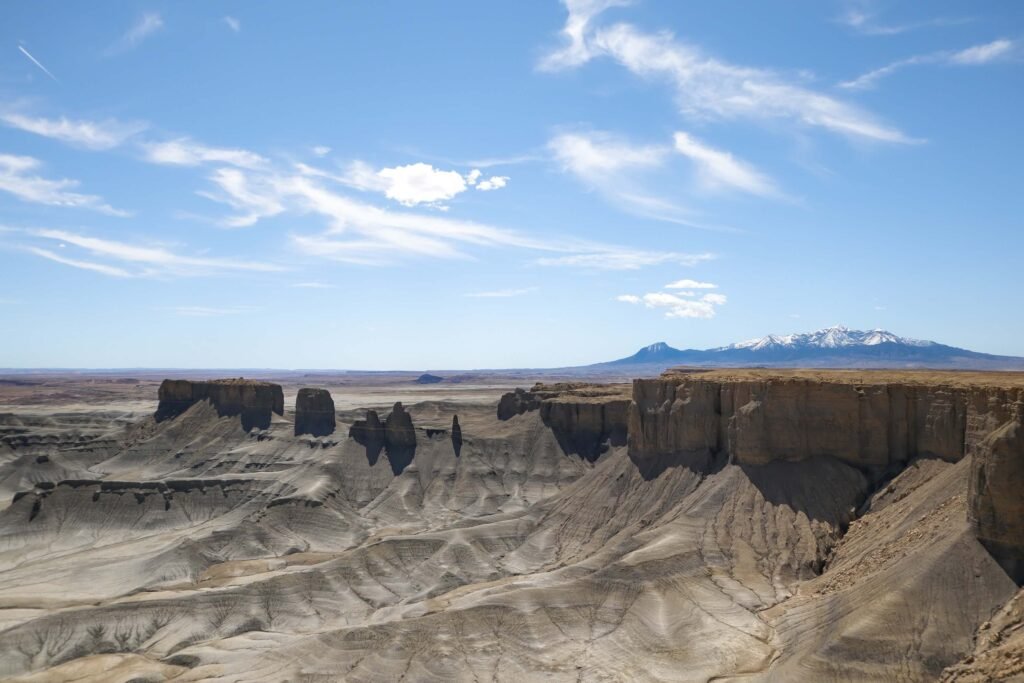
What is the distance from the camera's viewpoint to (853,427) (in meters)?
54.7

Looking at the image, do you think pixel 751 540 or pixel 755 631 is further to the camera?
pixel 751 540

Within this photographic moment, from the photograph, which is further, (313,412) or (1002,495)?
(313,412)

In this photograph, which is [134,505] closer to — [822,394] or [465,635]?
[465,635]

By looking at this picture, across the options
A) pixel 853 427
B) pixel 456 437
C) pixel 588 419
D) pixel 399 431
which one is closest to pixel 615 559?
pixel 853 427

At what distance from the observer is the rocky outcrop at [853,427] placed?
1388 inches

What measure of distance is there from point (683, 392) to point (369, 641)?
3650 centimetres

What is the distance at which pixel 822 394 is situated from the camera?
5641cm

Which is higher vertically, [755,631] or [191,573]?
[755,631]

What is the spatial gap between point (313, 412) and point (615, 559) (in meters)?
78.1

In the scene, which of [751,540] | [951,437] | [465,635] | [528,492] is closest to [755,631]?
[751,540]

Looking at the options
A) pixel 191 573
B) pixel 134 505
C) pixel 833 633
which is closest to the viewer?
pixel 833 633

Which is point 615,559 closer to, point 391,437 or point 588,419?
point 588,419

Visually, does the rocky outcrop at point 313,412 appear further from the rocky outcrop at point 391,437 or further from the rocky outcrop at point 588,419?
the rocky outcrop at point 588,419

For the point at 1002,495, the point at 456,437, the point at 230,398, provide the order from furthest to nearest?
the point at 230,398
the point at 456,437
the point at 1002,495
